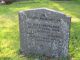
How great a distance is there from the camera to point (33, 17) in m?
6.02

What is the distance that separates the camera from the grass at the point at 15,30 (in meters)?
6.29

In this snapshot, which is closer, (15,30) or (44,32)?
(44,32)

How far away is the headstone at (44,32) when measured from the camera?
5840 millimetres

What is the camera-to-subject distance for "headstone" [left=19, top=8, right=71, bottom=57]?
5840mm

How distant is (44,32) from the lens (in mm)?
6055

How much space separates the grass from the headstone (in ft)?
1.04

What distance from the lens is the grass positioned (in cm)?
629

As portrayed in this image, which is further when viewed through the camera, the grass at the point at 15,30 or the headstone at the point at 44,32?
the grass at the point at 15,30

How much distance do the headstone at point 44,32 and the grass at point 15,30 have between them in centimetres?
32

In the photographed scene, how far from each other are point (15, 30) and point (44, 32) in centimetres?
241

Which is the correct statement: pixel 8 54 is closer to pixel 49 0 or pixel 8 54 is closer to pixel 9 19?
pixel 9 19

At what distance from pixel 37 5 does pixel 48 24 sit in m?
6.43

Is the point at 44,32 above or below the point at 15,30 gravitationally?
above

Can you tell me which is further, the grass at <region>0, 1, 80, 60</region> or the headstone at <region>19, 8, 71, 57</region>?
the grass at <region>0, 1, 80, 60</region>
